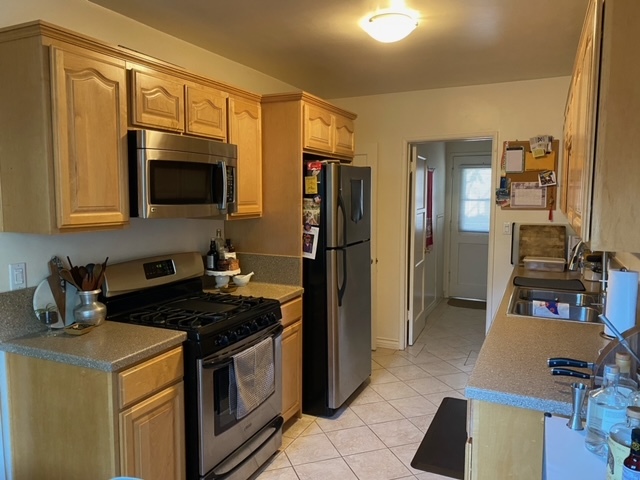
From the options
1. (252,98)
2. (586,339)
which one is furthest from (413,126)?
(586,339)

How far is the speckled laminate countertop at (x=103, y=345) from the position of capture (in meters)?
1.81

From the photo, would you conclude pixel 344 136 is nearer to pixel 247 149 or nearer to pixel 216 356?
pixel 247 149

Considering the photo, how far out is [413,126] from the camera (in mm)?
4312

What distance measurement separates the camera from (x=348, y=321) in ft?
10.7

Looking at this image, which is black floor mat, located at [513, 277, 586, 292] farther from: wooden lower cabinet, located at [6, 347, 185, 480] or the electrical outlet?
the electrical outlet

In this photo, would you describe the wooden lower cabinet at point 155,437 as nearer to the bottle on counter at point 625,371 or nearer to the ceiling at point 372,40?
the bottle on counter at point 625,371

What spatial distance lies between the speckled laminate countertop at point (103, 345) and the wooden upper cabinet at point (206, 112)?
1.07 meters

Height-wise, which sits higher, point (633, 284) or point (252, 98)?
point (252, 98)

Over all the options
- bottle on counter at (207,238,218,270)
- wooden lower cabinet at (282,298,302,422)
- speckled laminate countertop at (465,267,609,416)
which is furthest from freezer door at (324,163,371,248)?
speckled laminate countertop at (465,267,609,416)

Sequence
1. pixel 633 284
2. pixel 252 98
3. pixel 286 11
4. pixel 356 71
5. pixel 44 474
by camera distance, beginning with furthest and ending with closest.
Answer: pixel 356 71 < pixel 252 98 < pixel 286 11 < pixel 44 474 < pixel 633 284

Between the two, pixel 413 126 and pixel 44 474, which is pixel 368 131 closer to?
pixel 413 126

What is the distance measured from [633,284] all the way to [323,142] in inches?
82.1

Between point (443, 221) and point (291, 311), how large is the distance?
4.15 m

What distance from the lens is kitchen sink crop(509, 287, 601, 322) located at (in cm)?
267
